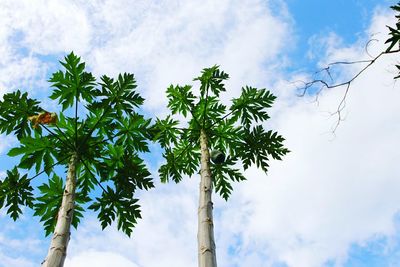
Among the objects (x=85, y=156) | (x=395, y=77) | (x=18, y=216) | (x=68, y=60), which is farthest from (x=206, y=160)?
(x=395, y=77)

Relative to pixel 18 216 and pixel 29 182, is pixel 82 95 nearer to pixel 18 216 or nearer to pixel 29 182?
pixel 29 182

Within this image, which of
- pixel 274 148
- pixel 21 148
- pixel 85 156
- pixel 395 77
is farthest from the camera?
pixel 274 148

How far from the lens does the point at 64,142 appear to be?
301 inches

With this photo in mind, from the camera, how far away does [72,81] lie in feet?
25.7

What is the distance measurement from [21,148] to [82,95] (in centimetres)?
139

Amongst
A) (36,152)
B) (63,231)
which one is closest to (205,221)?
(63,231)

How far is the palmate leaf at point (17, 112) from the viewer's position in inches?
303

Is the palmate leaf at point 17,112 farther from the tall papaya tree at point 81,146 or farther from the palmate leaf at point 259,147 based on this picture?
the palmate leaf at point 259,147

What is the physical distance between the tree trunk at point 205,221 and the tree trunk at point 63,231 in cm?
184

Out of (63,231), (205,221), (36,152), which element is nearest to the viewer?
(63,231)

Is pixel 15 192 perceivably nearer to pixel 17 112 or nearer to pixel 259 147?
pixel 17 112

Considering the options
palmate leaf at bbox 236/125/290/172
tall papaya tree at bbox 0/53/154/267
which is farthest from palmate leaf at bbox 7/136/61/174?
palmate leaf at bbox 236/125/290/172

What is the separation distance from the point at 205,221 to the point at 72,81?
347cm

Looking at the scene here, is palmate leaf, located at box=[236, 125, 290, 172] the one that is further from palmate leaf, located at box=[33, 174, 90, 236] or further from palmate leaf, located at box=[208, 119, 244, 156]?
palmate leaf, located at box=[33, 174, 90, 236]
